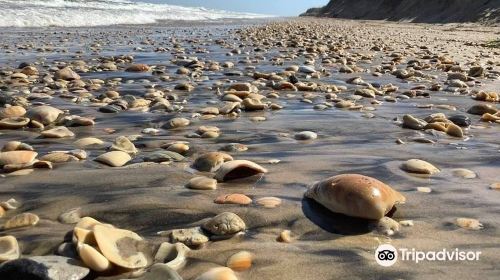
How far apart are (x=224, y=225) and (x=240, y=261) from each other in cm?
25

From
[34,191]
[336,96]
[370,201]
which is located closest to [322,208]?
[370,201]

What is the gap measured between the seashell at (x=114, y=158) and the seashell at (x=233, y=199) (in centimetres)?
87

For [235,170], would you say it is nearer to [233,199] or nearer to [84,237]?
[233,199]

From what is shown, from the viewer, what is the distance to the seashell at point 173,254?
1.57m

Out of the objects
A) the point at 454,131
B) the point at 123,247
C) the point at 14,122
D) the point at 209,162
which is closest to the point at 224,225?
the point at 123,247

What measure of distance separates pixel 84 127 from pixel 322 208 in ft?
8.28

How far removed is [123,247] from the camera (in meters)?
1.62

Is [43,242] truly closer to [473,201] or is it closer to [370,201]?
[370,201]

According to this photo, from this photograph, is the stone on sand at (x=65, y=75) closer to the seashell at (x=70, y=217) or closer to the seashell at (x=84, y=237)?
the seashell at (x=70, y=217)

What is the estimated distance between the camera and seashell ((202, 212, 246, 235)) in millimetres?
1819

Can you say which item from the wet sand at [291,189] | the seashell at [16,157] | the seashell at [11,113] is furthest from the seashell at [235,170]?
the seashell at [11,113]

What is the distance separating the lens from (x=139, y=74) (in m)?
7.33

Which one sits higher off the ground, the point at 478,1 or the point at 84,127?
the point at 478,1

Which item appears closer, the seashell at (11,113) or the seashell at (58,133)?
the seashell at (58,133)
